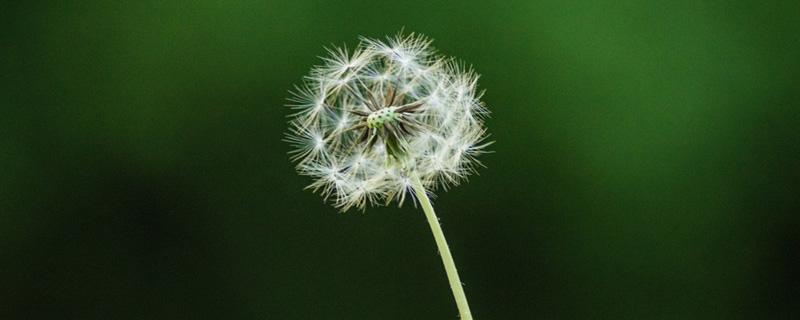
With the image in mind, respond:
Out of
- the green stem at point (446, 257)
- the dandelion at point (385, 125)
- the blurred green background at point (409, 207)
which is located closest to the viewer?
the green stem at point (446, 257)

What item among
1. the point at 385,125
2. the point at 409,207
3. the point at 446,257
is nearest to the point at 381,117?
the point at 385,125

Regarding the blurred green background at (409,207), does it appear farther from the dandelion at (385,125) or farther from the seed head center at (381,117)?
the seed head center at (381,117)

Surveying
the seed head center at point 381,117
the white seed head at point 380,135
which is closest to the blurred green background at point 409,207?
the white seed head at point 380,135

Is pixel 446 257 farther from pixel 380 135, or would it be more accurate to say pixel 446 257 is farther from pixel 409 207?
pixel 409 207

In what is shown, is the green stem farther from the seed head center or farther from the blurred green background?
the blurred green background

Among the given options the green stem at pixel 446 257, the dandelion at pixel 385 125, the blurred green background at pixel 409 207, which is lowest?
the green stem at pixel 446 257

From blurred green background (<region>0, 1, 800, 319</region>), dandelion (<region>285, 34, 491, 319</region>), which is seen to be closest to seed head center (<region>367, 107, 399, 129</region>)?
dandelion (<region>285, 34, 491, 319</region>)

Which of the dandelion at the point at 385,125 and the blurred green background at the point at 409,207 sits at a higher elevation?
the blurred green background at the point at 409,207
